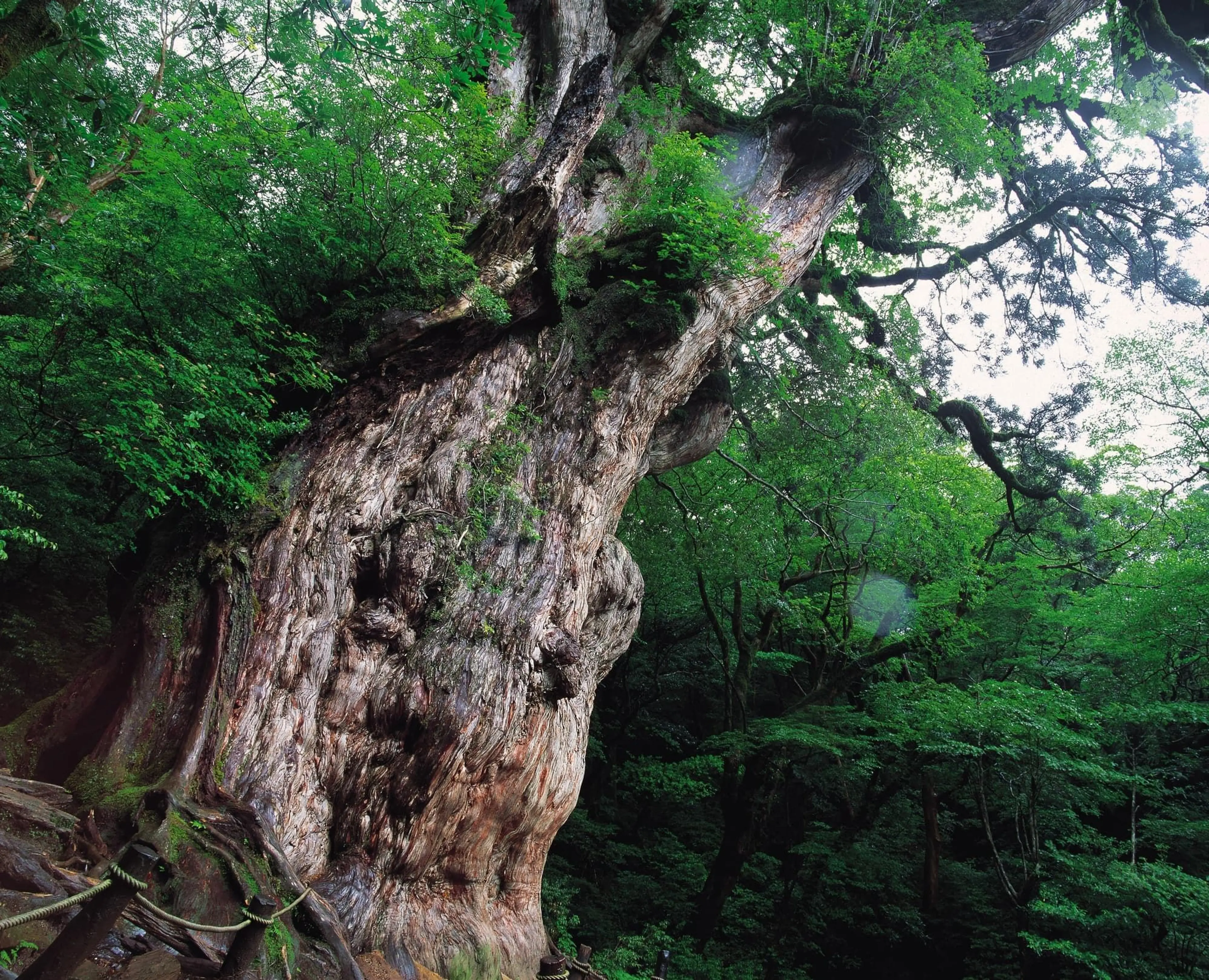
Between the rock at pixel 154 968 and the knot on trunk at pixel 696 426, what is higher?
the knot on trunk at pixel 696 426

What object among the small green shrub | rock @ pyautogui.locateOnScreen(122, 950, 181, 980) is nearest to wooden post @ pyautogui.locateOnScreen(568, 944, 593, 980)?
the small green shrub

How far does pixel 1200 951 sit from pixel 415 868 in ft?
27.2

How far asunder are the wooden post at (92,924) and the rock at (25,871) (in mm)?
703

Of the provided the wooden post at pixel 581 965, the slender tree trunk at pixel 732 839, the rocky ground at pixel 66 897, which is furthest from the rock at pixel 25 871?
the slender tree trunk at pixel 732 839

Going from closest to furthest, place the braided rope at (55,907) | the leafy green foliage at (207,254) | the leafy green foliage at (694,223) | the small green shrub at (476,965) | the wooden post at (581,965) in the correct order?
the braided rope at (55,907) < the leafy green foliage at (207,254) < the small green shrub at (476,965) < the wooden post at (581,965) < the leafy green foliage at (694,223)

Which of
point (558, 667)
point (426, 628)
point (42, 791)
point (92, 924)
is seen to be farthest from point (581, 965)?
point (92, 924)

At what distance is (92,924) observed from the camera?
1.76m

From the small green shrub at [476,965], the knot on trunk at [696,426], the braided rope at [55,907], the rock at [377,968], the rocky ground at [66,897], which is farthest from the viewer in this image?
the knot on trunk at [696,426]

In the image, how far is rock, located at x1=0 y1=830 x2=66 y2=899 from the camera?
2283 mm

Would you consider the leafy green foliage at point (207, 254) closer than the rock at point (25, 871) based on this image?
No

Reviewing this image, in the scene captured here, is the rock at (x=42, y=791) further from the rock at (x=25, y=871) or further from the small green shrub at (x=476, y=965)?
the small green shrub at (x=476, y=965)

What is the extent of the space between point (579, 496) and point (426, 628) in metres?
1.82

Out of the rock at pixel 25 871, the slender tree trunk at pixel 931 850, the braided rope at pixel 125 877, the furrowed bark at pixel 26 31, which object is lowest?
the rock at pixel 25 871

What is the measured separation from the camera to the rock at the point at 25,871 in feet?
7.49
